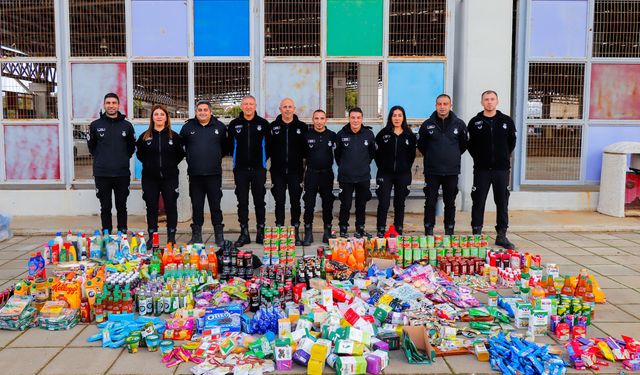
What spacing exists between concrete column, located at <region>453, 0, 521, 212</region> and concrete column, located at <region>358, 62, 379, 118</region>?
153cm

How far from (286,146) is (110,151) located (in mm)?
2308

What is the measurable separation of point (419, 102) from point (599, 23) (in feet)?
11.6

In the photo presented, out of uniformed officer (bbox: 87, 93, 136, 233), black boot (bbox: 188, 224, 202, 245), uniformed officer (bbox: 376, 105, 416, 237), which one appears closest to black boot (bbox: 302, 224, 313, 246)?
uniformed officer (bbox: 376, 105, 416, 237)

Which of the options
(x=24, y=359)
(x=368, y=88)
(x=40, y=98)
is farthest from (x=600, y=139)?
(x=40, y=98)

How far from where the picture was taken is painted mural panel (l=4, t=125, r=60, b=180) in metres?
9.12

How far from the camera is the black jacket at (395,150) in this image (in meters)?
7.06

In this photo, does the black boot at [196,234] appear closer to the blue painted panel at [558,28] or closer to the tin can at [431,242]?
the tin can at [431,242]

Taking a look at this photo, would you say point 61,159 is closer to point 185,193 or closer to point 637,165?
point 185,193

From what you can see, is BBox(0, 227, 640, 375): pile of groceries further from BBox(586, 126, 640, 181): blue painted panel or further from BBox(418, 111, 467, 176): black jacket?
BBox(586, 126, 640, 181): blue painted panel

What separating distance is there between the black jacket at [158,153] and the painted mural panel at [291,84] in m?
2.53

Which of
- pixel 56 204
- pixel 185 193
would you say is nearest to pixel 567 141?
pixel 185 193

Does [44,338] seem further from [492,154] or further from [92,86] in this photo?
[92,86]

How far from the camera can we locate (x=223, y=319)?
14.2ft

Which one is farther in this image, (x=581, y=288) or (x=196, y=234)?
(x=196, y=234)
